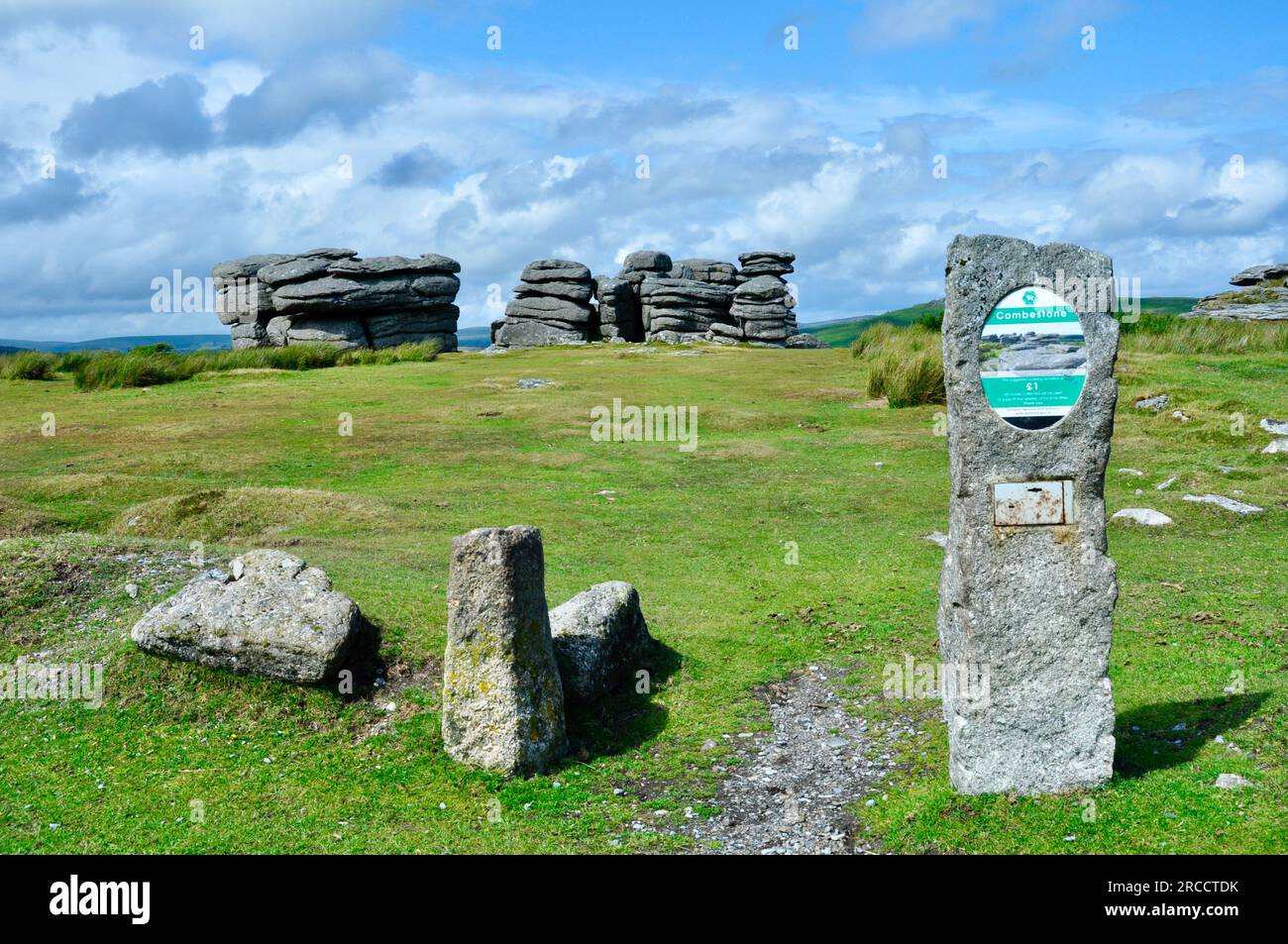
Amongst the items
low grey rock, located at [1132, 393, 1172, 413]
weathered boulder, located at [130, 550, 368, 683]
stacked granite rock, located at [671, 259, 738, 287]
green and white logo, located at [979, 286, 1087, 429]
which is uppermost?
stacked granite rock, located at [671, 259, 738, 287]

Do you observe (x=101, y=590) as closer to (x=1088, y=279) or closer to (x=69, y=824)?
(x=69, y=824)

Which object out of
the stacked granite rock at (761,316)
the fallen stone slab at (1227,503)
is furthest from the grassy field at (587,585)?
the stacked granite rock at (761,316)

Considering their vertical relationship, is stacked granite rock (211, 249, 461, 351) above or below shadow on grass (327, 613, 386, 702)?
above

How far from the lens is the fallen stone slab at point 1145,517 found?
60.8 feet

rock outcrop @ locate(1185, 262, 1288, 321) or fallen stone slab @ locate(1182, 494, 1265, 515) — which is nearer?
fallen stone slab @ locate(1182, 494, 1265, 515)

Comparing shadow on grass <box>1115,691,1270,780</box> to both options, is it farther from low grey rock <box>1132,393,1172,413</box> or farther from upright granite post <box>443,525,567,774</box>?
low grey rock <box>1132,393,1172,413</box>

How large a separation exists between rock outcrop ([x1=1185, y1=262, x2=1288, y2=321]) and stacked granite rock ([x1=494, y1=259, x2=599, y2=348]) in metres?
37.8

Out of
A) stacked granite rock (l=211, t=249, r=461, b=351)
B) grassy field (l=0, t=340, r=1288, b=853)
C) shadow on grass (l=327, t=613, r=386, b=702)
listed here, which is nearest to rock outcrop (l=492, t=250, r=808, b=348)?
stacked granite rock (l=211, t=249, r=461, b=351)

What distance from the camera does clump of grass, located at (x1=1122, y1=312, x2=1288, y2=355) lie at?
36.6 meters

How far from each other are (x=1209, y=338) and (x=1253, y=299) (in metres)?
17.0

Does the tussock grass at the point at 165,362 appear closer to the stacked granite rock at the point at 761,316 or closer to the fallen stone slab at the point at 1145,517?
the stacked granite rock at the point at 761,316

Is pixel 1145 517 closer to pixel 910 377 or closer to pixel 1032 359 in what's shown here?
pixel 1032 359

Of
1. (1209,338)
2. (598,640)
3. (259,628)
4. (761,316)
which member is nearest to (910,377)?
(1209,338)

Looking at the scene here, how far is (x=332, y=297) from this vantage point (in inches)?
2480
